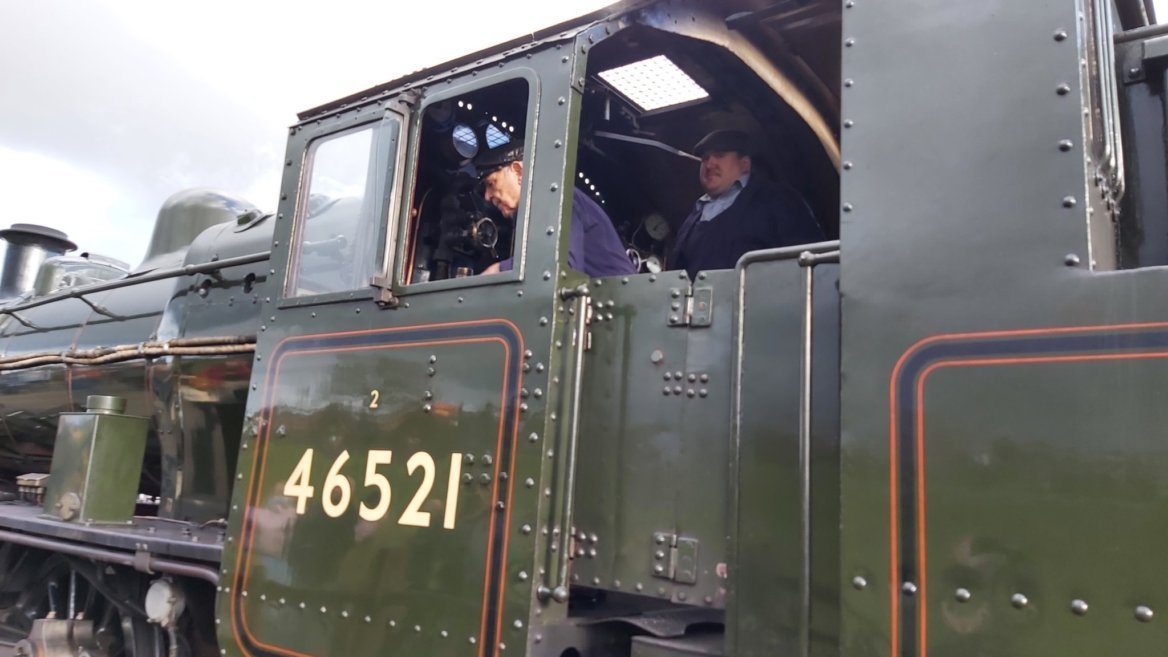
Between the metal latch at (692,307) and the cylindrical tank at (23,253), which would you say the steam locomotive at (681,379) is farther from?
the cylindrical tank at (23,253)

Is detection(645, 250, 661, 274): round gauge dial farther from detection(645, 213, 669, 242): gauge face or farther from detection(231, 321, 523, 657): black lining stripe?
detection(231, 321, 523, 657): black lining stripe

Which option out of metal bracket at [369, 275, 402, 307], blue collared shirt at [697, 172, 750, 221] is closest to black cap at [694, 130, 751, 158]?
blue collared shirt at [697, 172, 750, 221]

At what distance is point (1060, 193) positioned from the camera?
5.28 ft

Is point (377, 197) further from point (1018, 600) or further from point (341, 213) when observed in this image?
point (1018, 600)

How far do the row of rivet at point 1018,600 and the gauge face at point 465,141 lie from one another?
208cm

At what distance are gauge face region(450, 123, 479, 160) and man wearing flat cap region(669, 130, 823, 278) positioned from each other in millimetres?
856

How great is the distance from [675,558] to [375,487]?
1.00 metres

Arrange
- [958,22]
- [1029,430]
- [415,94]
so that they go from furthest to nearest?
[415,94]
[958,22]
[1029,430]

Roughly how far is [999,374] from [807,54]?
1.93m

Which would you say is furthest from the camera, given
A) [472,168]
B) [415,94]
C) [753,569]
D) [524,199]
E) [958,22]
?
[472,168]

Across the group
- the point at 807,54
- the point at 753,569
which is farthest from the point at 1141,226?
the point at 807,54

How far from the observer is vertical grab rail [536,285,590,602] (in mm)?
2211

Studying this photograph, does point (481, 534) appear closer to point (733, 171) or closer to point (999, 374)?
point (999, 374)

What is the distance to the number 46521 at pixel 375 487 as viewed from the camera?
2.40 meters
